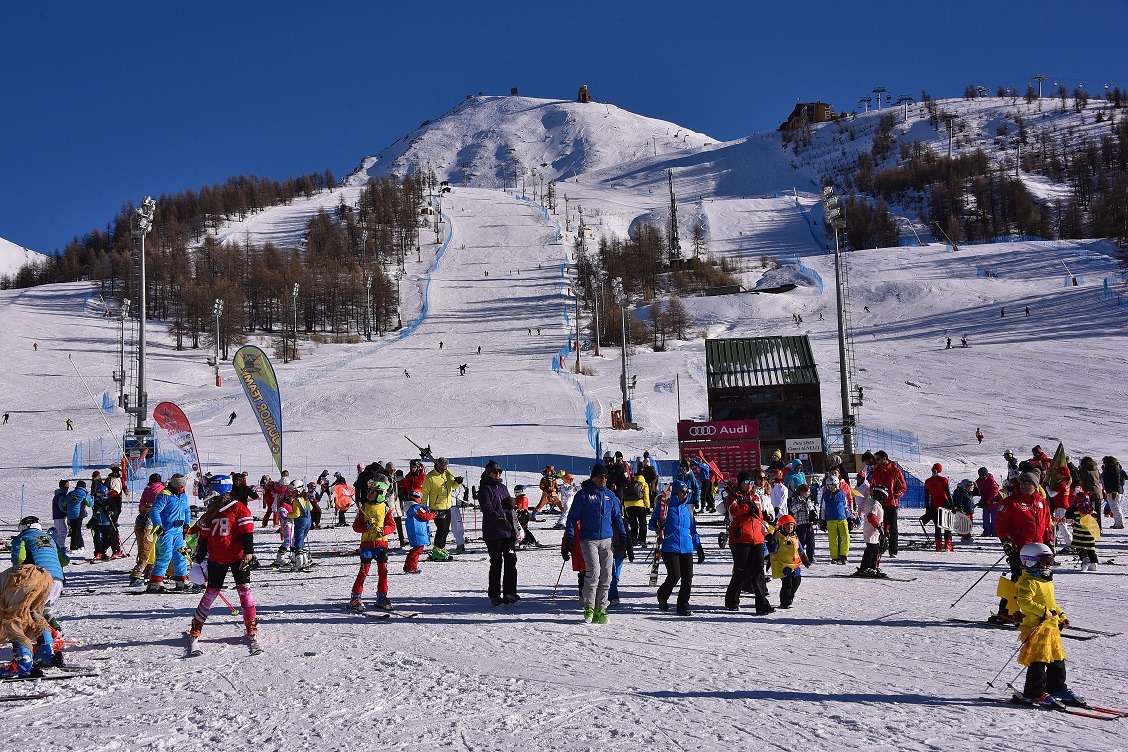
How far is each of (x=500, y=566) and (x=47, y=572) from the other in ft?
13.6

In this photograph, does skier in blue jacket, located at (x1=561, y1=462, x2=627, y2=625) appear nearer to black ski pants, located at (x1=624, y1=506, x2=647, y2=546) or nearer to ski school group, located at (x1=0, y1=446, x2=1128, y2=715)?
ski school group, located at (x1=0, y1=446, x2=1128, y2=715)

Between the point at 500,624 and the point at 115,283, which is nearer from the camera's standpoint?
the point at 500,624

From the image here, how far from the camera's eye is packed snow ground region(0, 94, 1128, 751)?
536 centimetres

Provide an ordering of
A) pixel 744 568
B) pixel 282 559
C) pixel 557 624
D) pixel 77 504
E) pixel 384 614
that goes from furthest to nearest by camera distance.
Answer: pixel 77 504, pixel 282 559, pixel 744 568, pixel 384 614, pixel 557 624

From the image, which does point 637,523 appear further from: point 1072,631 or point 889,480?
point 1072,631

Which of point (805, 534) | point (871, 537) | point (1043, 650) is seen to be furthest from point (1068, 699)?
point (805, 534)

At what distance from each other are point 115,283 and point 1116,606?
305 feet

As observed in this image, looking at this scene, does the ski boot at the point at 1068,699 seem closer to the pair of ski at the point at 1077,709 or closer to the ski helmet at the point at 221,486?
the pair of ski at the point at 1077,709

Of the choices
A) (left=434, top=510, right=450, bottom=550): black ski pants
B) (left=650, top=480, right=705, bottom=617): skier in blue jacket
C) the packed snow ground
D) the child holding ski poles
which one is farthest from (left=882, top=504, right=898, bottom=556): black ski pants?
the child holding ski poles

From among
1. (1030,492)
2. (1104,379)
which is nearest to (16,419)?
(1030,492)

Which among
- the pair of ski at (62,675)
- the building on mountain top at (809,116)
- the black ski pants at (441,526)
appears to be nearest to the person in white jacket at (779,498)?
the black ski pants at (441,526)

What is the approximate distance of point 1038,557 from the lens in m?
5.90

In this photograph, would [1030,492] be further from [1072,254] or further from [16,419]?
[1072,254]

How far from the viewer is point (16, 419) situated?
39312 millimetres
